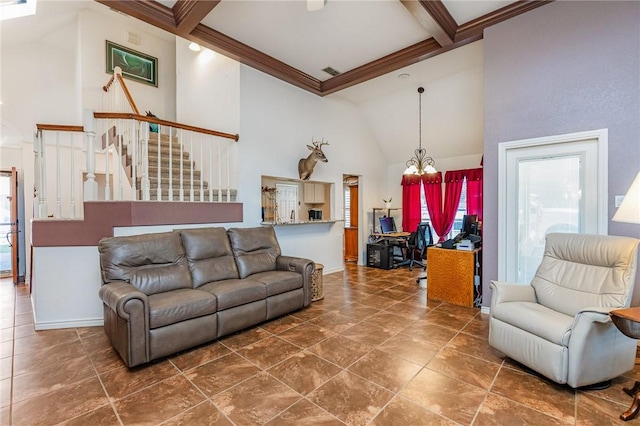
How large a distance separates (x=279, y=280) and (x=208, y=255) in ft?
2.99

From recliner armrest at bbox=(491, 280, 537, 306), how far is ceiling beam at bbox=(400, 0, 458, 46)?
2991 millimetres

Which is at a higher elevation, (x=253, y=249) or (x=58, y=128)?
(x=58, y=128)

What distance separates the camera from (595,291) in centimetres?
239

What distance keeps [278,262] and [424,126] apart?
4.39m

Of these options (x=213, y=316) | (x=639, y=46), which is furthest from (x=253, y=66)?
(x=639, y=46)

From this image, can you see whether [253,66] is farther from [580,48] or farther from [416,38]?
[580,48]

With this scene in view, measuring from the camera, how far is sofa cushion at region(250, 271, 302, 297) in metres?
3.40

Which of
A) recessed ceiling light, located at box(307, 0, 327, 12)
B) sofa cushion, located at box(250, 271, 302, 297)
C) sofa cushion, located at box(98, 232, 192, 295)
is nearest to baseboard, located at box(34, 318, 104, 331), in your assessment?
sofa cushion, located at box(98, 232, 192, 295)

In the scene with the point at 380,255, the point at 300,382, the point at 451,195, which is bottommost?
the point at 300,382

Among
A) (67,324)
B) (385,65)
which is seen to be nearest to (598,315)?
(385,65)

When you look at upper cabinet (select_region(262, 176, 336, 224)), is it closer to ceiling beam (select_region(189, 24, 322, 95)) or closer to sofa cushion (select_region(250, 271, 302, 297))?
sofa cushion (select_region(250, 271, 302, 297))

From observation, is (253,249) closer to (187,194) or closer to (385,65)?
(187,194)

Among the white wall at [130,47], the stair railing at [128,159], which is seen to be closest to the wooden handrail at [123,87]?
the stair railing at [128,159]

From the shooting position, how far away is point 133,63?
5.69 m
